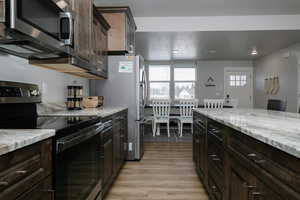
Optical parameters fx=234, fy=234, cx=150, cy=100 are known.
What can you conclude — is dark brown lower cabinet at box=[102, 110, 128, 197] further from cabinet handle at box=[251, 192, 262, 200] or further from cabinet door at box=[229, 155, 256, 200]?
cabinet handle at box=[251, 192, 262, 200]

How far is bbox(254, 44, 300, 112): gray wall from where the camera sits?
590cm

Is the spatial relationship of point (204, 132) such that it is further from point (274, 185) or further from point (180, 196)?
point (274, 185)

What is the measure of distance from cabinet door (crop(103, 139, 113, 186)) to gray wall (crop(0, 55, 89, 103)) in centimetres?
79

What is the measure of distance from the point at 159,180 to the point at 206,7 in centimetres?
304

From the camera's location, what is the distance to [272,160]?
92 centimetres

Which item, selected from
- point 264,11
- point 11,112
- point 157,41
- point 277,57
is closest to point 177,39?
point 157,41

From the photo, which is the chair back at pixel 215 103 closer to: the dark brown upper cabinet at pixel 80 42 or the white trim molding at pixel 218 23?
the white trim molding at pixel 218 23

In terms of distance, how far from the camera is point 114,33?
374 cm

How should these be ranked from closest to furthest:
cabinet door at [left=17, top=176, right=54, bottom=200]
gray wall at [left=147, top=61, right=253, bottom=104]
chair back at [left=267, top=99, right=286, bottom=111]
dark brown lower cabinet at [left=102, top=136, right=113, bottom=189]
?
cabinet door at [left=17, top=176, right=54, bottom=200] → dark brown lower cabinet at [left=102, top=136, right=113, bottom=189] → chair back at [left=267, top=99, right=286, bottom=111] → gray wall at [left=147, top=61, right=253, bottom=104]

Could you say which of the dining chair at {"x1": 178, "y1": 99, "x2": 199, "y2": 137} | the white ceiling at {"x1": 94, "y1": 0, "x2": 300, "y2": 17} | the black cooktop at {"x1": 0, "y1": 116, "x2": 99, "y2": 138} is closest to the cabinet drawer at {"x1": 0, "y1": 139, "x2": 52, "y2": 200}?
the black cooktop at {"x1": 0, "y1": 116, "x2": 99, "y2": 138}

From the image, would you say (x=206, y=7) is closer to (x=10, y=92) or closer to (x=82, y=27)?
(x=82, y=27)

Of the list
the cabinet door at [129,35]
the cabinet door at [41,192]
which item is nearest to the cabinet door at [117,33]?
the cabinet door at [129,35]

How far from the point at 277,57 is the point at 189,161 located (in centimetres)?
494

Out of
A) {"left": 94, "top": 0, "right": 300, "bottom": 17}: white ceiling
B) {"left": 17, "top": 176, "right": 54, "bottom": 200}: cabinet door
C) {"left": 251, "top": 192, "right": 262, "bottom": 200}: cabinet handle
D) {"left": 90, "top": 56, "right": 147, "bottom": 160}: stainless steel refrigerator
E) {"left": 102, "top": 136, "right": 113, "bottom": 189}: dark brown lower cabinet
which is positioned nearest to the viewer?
{"left": 17, "top": 176, "right": 54, "bottom": 200}: cabinet door
